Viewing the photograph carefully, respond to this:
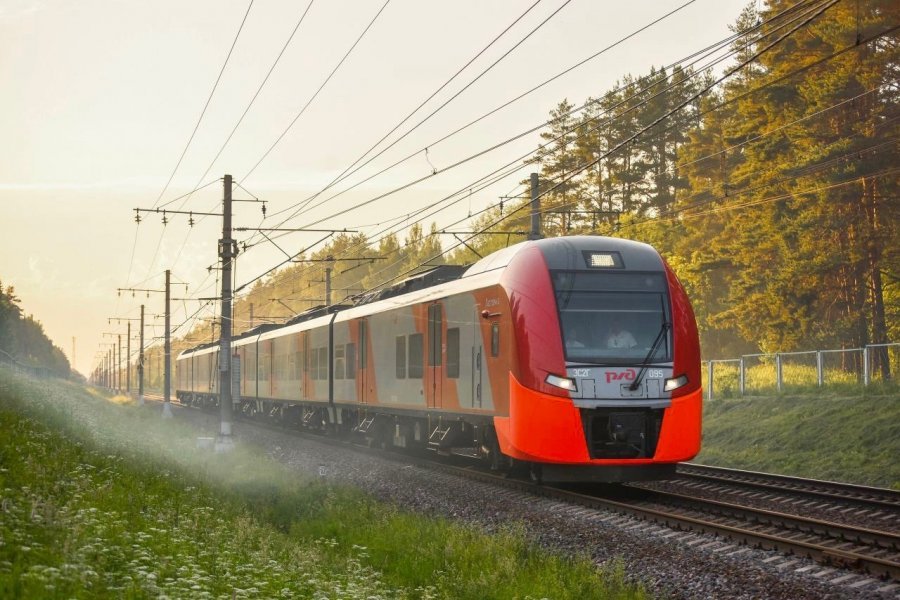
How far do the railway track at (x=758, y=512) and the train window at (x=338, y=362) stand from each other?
8.87m

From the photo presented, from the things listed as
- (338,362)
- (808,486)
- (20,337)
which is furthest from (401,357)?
(20,337)

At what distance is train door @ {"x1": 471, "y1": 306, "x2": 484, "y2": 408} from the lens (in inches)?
680

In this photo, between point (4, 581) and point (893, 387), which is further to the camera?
point (893, 387)

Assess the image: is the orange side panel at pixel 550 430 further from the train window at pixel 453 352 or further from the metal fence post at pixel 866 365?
the metal fence post at pixel 866 365

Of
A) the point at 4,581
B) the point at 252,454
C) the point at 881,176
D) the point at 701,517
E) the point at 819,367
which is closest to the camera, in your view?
the point at 4,581

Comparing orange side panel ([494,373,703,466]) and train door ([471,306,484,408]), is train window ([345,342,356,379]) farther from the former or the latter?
orange side panel ([494,373,703,466])

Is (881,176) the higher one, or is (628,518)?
(881,176)

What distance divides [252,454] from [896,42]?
26.4 metres

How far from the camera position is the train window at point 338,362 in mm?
28734

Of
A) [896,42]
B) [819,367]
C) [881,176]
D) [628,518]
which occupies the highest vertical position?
[896,42]

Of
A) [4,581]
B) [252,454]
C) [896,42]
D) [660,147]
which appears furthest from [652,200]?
[4,581]

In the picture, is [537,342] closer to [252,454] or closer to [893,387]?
[252,454]

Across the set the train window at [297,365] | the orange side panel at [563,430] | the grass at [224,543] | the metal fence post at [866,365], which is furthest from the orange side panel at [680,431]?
the train window at [297,365]

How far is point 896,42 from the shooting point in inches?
1475
